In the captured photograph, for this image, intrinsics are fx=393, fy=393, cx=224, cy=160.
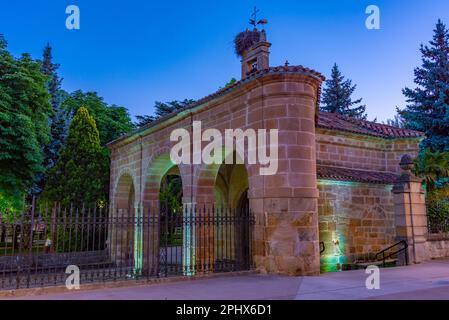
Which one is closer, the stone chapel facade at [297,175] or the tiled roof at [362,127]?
the stone chapel facade at [297,175]

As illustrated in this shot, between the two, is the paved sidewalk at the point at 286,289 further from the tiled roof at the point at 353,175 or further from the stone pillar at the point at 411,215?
the tiled roof at the point at 353,175

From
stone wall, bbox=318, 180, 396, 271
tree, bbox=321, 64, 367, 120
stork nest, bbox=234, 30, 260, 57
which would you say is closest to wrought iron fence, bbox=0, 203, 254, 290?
stone wall, bbox=318, 180, 396, 271

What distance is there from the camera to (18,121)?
1731 centimetres

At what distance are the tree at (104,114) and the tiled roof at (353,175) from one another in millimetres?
17511

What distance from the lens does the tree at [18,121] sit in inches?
675

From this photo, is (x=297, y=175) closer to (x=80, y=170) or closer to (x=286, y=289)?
(x=286, y=289)

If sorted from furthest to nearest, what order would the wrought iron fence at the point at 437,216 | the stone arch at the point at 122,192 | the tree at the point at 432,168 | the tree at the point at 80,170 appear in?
the tree at the point at 80,170 → the stone arch at the point at 122,192 → the tree at the point at 432,168 → the wrought iron fence at the point at 437,216

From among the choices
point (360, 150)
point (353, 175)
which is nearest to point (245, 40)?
point (360, 150)

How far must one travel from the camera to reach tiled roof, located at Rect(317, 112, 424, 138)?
13.5m

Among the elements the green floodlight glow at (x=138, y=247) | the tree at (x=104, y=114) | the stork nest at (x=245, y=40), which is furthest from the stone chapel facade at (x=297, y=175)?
the tree at (x=104, y=114)

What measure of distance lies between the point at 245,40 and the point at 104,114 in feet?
43.0

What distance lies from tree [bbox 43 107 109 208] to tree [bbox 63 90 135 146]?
14.7ft

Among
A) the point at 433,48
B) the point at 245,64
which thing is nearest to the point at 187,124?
the point at 245,64
